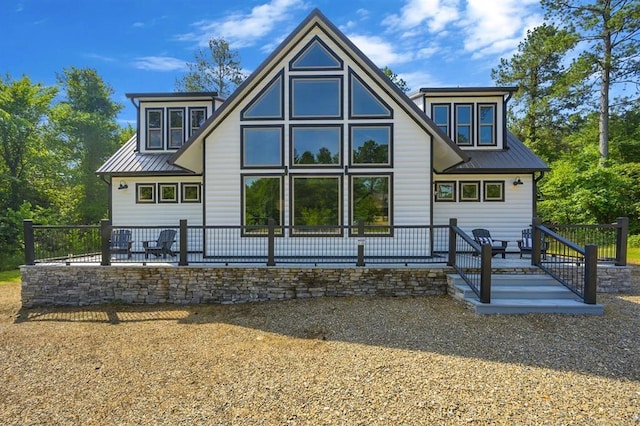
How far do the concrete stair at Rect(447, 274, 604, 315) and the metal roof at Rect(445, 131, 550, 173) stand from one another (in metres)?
4.41

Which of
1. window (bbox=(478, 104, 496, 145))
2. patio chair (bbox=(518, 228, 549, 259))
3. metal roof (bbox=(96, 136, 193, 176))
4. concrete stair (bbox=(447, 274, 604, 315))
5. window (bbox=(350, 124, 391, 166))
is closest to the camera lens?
concrete stair (bbox=(447, 274, 604, 315))

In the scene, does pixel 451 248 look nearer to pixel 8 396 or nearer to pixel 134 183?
pixel 8 396

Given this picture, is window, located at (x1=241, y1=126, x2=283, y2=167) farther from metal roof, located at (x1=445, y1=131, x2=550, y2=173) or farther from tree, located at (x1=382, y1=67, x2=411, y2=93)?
tree, located at (x1=382, y1=67, x2=411, y2=93)

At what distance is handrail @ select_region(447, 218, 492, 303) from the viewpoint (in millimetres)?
6660

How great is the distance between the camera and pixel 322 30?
9.52m

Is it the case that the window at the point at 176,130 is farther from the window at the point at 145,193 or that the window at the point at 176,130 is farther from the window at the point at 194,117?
the window at the point at 145,193

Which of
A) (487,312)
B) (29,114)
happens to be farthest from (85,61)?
(487,312)

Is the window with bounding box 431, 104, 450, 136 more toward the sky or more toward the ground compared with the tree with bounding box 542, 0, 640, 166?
more toward the ground

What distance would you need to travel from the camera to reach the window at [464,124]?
470 inches

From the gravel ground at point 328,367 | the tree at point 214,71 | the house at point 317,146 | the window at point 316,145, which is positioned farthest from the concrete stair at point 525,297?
the tree at point 214,71

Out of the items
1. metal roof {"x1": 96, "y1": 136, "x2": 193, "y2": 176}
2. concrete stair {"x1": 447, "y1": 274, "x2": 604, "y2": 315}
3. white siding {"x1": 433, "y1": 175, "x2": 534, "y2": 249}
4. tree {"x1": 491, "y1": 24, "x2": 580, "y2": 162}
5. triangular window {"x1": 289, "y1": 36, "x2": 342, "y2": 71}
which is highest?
tree {"x1": 491, "y1": 24, "x2": 580, "y2": 162}

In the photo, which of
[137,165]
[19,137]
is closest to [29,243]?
[137,165]

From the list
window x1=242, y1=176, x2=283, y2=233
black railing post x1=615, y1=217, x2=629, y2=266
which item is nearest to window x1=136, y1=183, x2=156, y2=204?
window x1=242, y1=176, x2=283, y2=233

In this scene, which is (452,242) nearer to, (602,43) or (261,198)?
(261,198)
